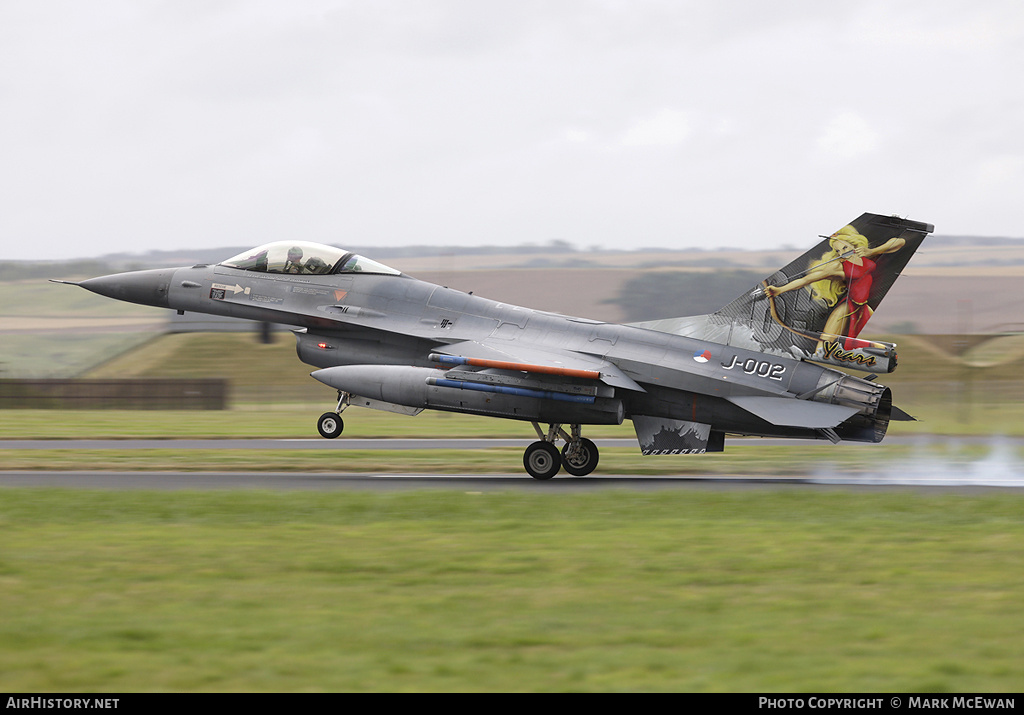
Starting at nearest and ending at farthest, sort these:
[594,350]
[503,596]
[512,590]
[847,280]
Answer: [503,596], [512,590], [847,280], [594,350]

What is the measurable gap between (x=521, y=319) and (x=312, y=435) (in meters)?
11.2

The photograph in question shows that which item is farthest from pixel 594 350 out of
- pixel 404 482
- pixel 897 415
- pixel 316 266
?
pixel 316 266

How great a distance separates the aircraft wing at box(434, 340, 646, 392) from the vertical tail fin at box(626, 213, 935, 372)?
7.64 feet

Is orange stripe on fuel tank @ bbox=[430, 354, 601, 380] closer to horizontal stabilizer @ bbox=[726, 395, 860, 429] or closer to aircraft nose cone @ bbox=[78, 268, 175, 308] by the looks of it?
horizontal stabilizer @ bbox=[726, 395, 860, 429]

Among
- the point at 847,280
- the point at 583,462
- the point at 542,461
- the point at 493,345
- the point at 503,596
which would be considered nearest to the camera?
the point at 503,596

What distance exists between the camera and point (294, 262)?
19.0 metres

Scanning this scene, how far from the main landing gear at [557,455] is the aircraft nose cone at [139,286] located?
7.96 m

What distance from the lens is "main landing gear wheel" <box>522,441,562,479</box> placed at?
1773 centimetres

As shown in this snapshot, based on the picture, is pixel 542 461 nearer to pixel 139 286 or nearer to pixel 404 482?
pixel 404 482

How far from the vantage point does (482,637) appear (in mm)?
7047

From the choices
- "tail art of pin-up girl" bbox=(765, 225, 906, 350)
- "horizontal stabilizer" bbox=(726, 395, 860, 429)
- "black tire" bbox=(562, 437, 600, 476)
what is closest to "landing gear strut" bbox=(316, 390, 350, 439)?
"black tire" bbox=(562, 437, 600, 476)

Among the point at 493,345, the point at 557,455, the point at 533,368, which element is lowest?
the point at 557,455

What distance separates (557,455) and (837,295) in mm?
5728
